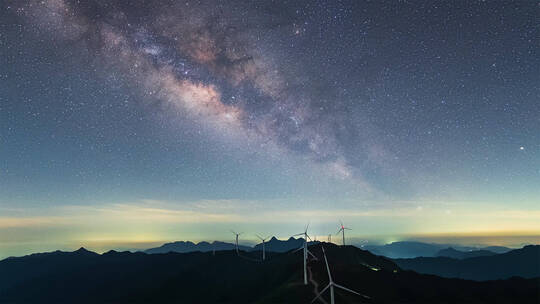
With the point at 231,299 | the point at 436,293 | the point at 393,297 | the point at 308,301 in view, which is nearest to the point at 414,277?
the point at 436,293

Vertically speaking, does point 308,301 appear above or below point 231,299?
above

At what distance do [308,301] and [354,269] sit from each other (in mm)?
49478

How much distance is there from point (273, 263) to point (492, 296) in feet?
349

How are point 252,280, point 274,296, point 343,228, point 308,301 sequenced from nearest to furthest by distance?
point 308,301 < point 274,296 < point 252,280 < point 343,228

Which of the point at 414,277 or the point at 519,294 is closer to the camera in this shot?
the point at 519,294

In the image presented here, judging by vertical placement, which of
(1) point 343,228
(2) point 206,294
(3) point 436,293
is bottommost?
(2) point 206,294

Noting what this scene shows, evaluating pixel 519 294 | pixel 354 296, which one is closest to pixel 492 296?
pixel 519 294

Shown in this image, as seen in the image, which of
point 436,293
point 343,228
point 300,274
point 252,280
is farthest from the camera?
point 343,228

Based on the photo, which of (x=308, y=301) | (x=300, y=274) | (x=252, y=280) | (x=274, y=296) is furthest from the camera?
(x=252, y=280)

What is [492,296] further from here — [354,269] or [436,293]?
[354,269]

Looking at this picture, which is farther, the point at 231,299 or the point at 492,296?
the point at 231,299

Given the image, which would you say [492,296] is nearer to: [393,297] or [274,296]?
[393,297]

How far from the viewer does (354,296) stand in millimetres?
107875

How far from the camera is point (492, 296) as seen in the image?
129 metres
